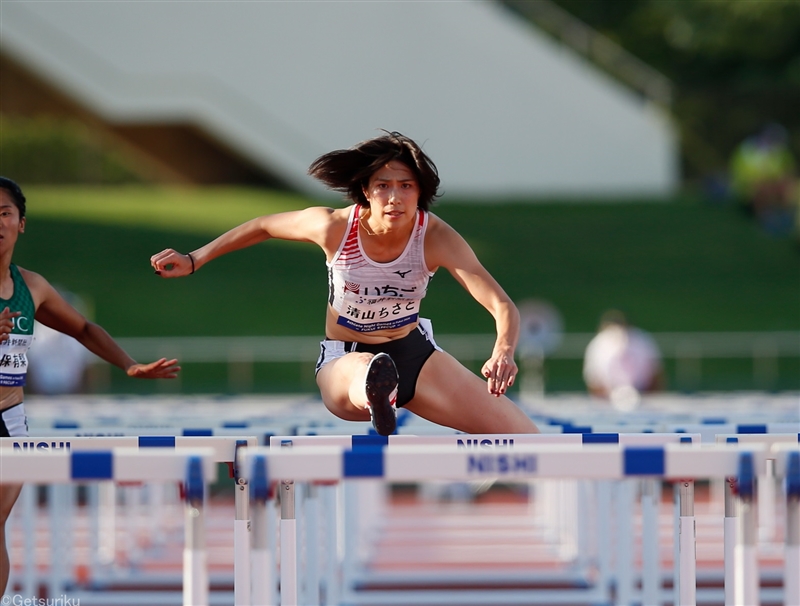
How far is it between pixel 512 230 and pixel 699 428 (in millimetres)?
18880

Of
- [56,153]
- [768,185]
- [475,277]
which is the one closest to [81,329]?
[475,277]

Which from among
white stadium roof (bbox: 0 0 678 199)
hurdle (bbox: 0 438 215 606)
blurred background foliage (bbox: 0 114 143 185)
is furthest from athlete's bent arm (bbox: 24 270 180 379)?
blurred background foliage (bbox: 0 114 143 185)

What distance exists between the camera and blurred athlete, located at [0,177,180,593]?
4.45 meters

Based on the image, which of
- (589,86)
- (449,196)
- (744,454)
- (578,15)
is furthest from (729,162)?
(744,454)

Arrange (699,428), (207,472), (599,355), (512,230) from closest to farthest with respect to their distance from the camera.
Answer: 1. (207,472)
2. (699,428)
3. (599,355)
4. (512,230)

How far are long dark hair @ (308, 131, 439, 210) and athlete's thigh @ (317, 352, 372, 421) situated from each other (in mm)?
663

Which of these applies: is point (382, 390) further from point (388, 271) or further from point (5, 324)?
point (5, 324)

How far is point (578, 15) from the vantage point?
37438 millimetres

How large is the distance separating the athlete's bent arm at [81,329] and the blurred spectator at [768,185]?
2044cm

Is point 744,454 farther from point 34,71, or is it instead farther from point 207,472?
point 34,71

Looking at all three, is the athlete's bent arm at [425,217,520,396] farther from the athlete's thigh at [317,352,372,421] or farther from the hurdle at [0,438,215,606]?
the hurdle at [0,438,215,606]

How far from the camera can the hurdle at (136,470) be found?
9.91ft

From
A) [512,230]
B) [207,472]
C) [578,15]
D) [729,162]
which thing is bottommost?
[207,472]

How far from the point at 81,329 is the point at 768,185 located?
69.3 ft
